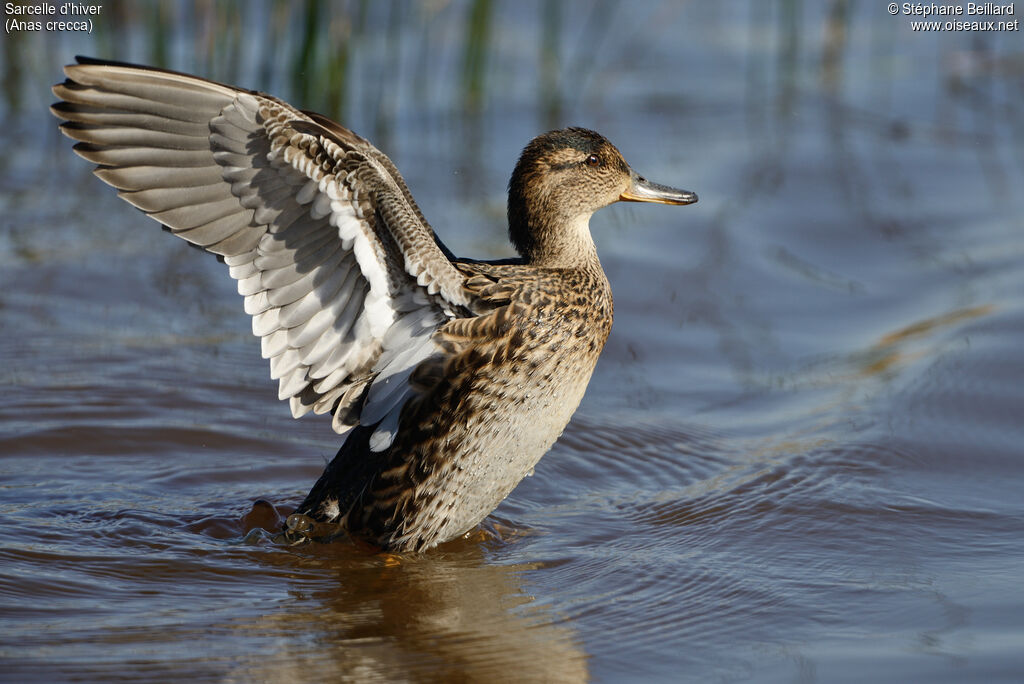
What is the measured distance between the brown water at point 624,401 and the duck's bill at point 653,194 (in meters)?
1.03

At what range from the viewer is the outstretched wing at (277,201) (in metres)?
4.47

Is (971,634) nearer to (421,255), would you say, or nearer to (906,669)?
(906,669)

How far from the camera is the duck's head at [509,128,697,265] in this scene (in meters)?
5.43

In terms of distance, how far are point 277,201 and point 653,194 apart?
1.86 metres

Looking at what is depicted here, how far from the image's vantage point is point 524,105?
10.3 metres

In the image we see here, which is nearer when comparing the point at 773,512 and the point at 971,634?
the point at 971,634

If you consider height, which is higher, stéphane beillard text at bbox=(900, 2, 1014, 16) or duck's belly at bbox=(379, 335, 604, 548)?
stéphane beillard text at bbox=(900, 2, 1014, 16)

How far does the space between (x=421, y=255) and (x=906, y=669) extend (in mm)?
1980

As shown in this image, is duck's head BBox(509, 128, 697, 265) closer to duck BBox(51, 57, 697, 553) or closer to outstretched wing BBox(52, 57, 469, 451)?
duck BBox(51, 57, 697, 553)

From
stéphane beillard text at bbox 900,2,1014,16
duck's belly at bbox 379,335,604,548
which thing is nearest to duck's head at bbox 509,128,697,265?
duck's belly at bbox 379,335,604,548

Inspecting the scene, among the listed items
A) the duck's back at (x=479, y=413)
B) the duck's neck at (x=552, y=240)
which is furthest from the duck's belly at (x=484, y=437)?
the duck's neck at (x=552, y=240)

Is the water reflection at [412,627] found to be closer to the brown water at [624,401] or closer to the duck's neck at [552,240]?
the brown water at [624,401]

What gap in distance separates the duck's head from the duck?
1 cm

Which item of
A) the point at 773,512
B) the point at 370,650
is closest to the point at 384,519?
the point at 370,650
